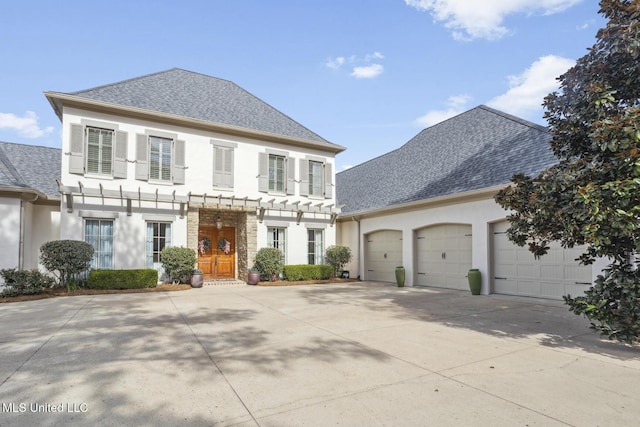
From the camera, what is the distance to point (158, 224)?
44.5 feet

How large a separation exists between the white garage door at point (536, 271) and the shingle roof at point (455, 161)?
218cm

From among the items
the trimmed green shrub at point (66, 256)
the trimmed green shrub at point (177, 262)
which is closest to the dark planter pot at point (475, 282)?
the trimmed green shrub at point (177, 262)

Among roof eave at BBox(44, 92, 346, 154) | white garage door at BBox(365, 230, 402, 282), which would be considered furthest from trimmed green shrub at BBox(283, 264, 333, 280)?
roof eave at BBox(44, 92, 346, 154)

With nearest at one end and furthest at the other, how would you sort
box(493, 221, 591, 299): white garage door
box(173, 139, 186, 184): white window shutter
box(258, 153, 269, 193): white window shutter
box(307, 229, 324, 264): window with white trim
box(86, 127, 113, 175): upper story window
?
box(493, 221, 591, 299): white garage door
box(86, 127, 113, 175): upper story window
box(173, 139, 186, 184): white window shutter
box(258, 153, 269, 193): white window shutter
box(307, 229, 324, 264): window with white trim

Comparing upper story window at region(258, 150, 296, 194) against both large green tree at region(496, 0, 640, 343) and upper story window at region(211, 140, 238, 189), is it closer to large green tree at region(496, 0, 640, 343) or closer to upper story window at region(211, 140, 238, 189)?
upper story window at region(211, 140, 238, 189)

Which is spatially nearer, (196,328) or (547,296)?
(196,328)

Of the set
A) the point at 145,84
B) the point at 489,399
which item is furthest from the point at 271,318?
the point at 145,84

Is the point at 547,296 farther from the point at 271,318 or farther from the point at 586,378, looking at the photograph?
the point at 271,318

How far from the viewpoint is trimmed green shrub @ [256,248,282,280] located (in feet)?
48.6

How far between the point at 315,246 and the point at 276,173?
3.89 metres

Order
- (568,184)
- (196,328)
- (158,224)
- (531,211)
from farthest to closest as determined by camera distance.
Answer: (158,224) < (196,328) < (531,211) < (568,184)

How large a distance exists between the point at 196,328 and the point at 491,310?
678 centimetres

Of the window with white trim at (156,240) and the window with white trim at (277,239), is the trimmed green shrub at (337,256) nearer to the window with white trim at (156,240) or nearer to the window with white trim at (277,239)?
the window with white trim at (277,239)

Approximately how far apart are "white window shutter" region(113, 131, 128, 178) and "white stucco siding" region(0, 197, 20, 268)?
3046mm
